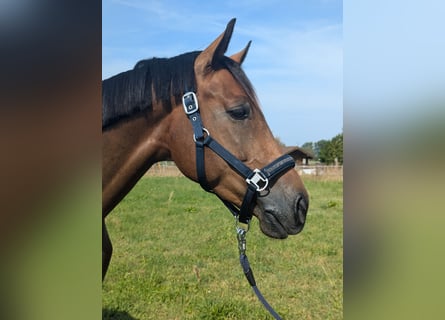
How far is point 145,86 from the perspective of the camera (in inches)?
56.2

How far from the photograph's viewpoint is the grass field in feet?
8.62

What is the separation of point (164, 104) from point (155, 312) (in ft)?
5.65

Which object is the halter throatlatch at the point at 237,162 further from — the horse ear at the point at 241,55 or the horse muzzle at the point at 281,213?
the horse ear at the point at 241,55

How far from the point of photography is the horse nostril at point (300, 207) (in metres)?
1.47

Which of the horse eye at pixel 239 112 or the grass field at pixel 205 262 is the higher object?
the horse eye at pixel 239 112

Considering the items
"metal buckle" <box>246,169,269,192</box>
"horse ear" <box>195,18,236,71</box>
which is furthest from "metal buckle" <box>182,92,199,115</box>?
"metal buckle" <box>246,169,269,192</box>

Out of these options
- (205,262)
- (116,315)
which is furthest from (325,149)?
(116,315)

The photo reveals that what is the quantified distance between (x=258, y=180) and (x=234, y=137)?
7.7 inches

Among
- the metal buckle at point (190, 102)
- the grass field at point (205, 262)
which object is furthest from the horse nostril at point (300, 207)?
the grass field at point (205, 262)

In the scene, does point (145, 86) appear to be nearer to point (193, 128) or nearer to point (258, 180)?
point (193, 128)

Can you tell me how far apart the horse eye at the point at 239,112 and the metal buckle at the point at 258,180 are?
8.7 inches
